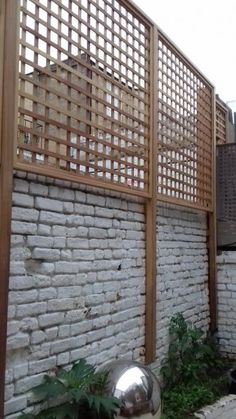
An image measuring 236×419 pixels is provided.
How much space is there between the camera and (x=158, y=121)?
15.0 feet

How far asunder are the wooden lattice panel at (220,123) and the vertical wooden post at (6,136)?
4289 millimetres

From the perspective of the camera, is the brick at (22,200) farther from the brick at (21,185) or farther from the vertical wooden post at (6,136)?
the vertical wooden post at (6,136)

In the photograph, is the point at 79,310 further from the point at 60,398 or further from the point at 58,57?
the point at 58,57

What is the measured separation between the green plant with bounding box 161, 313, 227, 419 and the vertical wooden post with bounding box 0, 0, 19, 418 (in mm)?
1952

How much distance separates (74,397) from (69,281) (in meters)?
0.81

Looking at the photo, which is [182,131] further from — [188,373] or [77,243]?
[188,373]

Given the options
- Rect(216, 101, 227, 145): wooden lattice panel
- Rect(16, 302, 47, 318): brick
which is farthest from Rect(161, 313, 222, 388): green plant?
Rect(216, 101, 227, 145): wooden lattice panel

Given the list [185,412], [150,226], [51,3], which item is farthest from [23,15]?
[185,412]

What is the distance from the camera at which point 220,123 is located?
671cm

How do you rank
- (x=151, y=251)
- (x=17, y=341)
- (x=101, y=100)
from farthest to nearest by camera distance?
(x=151, y=251) → (x=101, y=100) → (x=17, y=341)

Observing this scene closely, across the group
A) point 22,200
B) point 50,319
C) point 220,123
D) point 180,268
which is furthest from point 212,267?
point 22,200

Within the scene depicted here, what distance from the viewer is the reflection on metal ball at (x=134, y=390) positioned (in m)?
2.92

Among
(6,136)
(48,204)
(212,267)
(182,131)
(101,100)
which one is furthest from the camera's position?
(212,267)

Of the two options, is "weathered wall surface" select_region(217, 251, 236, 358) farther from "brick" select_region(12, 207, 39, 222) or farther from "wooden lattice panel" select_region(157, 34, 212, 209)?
"brick" select_region(12, 207, 39, 222)
